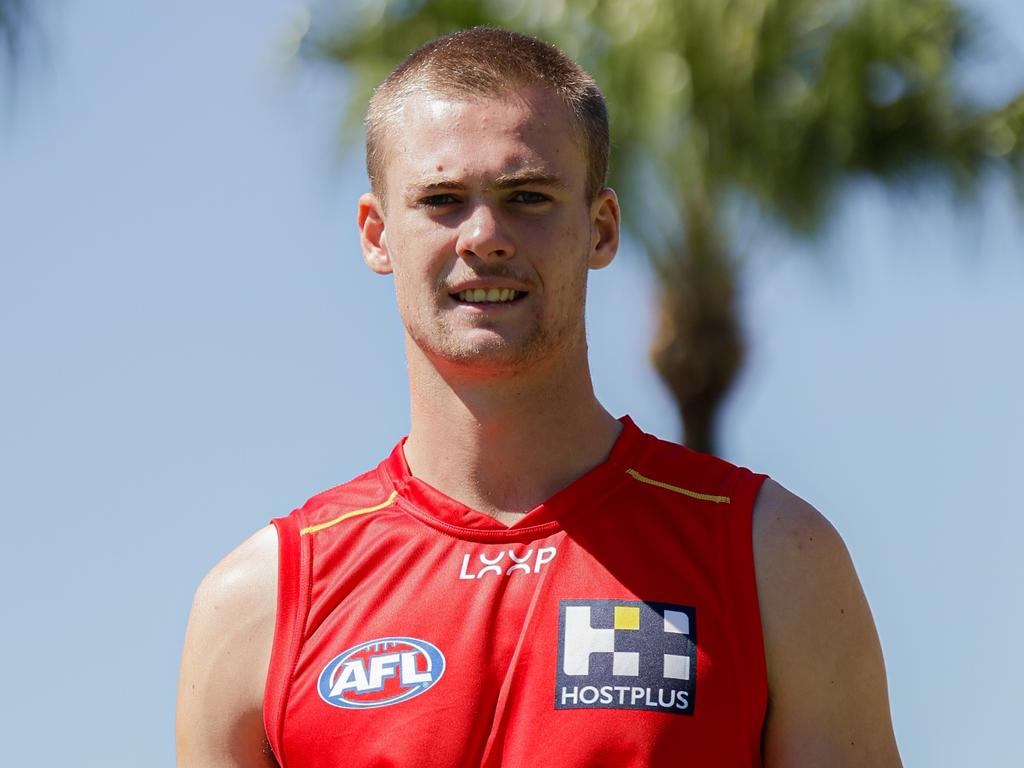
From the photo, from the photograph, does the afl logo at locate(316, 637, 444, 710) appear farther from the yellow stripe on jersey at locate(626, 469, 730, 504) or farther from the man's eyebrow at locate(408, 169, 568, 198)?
the man's eyebrow at locate(408, 169, 568, 198)

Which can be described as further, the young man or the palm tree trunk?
the palm tree trunk

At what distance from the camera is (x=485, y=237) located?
368 centimetres

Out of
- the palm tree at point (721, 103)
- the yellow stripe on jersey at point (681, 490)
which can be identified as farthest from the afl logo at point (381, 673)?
the palm tree at point (721, 103)

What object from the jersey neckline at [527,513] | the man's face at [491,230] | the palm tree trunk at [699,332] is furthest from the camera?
the palm tree trunk at [699,332]

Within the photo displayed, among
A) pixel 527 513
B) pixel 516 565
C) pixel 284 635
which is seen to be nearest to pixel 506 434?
pixel 527 513

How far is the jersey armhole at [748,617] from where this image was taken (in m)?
3.61

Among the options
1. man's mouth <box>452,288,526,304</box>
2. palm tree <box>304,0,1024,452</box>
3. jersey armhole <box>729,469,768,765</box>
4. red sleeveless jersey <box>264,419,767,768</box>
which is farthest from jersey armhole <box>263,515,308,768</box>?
palm tree <box>304,0,1024,452</box>

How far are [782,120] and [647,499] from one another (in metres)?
7.57

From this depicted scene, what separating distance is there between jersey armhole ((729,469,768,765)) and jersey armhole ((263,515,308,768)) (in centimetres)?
87

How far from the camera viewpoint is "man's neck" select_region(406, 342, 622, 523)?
3.85 meters

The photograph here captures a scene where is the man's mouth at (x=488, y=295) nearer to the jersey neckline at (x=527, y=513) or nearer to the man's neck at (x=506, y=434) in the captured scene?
the man's neck at (x=506, y=434)

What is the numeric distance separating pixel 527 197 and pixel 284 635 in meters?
1.00

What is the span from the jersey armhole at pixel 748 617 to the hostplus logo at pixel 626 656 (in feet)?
0.32

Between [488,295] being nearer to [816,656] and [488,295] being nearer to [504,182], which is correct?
[504,182]
